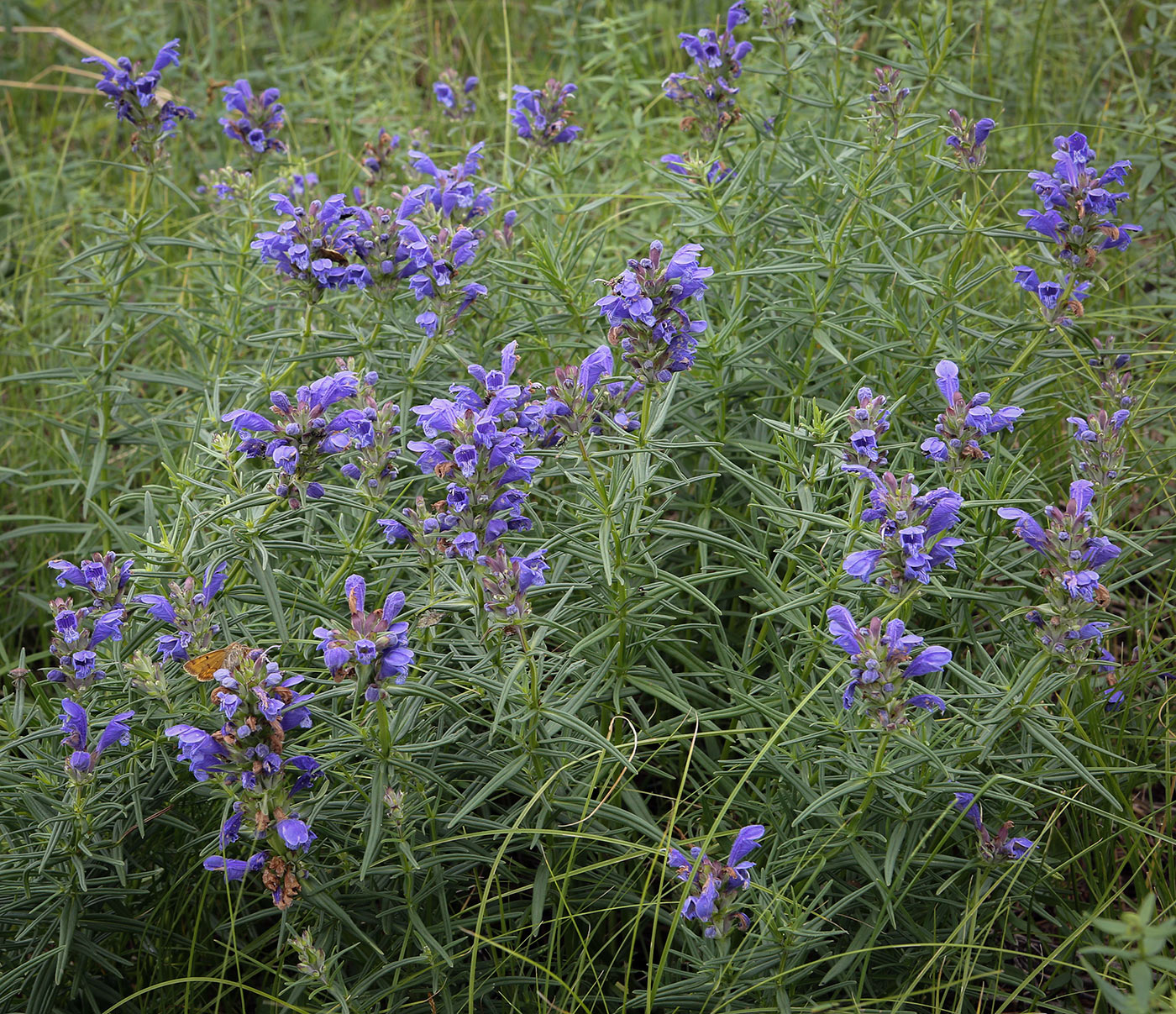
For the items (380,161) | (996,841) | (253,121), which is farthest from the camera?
(380,161)

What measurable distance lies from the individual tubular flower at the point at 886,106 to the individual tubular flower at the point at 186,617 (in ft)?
10.0

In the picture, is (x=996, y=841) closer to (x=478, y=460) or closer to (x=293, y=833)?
(x=478, y=460)

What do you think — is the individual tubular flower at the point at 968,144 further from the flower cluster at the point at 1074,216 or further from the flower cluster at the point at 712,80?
the flower cluster at the point at 712,80

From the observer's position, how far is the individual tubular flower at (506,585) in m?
2.79

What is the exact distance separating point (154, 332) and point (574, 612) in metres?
3.74

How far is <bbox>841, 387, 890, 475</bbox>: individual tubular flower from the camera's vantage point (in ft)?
10.1

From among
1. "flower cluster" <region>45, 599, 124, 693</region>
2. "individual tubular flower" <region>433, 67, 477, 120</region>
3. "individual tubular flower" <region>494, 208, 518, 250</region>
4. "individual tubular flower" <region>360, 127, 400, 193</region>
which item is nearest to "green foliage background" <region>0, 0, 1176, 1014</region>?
"individual tubular flower" <region>494, 208, 518, 250</region>

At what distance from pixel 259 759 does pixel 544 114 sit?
333 centimetres

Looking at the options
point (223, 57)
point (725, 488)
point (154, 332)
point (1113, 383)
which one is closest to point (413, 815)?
point (725, 488)

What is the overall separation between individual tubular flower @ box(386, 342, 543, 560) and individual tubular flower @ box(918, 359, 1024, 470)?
1.23 m

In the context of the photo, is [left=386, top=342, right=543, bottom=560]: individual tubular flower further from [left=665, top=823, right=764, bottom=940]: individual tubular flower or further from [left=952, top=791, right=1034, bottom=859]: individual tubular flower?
[left=952, top=791, right=1034, bottom=859]: individual tubular flower

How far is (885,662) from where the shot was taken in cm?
272

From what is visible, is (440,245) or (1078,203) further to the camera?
(440,245)

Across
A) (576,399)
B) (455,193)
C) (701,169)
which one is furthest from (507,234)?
(576,399)
